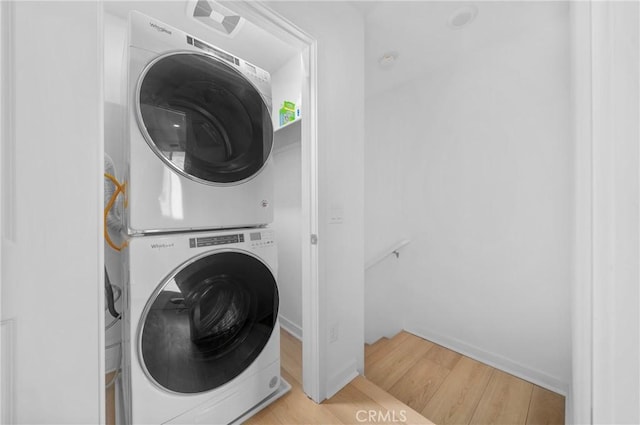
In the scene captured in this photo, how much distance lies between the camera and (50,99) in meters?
0.41

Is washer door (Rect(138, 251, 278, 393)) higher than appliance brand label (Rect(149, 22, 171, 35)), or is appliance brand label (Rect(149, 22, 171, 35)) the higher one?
appliance brand label (Rect(149, 22, 171, 35))

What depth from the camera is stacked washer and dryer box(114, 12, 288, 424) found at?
2.61ft

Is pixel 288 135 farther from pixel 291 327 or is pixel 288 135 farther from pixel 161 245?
pixel 291 327

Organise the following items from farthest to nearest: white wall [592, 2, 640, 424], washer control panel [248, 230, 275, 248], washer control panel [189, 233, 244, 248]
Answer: washer control panel [248, 230, 275, 248]
washer control panel [189, 233, 244, 248]
white wall [592, 2, 640, 424]

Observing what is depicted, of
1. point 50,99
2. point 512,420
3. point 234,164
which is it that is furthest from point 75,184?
point 512,420

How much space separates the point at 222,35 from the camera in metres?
1.51

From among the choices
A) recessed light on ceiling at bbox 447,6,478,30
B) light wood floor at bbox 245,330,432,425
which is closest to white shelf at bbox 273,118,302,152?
recessed light on ceiling at bbox 447,6,478,30

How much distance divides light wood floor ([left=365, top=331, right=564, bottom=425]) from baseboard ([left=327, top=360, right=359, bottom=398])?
34 centimetres

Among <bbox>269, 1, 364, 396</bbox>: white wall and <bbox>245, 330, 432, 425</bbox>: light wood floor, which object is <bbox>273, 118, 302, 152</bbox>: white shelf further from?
<bbox>245, 330, 432, 425</bbox>: light wood floor

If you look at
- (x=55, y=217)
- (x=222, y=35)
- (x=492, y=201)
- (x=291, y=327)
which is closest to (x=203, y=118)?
(x=55, y=217)

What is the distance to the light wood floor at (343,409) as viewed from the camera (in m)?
1.05

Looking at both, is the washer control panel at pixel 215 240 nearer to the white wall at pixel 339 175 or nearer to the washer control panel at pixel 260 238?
the washer control panel at pixel 260 238

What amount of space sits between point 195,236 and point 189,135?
0.40 meters

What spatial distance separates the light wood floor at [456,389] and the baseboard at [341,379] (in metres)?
0.34
